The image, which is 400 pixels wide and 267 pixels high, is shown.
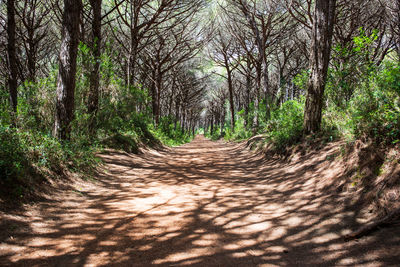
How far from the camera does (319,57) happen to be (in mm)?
5969

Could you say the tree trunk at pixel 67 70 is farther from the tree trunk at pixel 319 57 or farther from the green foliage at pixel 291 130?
the tree trunk at pixel 319 57

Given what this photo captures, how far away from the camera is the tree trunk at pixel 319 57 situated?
19.4 feet

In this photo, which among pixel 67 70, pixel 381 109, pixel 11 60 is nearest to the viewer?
pixel 381 109

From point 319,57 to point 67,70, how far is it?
594 cm

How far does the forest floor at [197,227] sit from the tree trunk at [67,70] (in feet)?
5.19

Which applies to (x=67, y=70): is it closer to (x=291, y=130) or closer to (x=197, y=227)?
(x=197, y=227)

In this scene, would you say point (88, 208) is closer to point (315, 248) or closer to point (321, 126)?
point (315, 248)

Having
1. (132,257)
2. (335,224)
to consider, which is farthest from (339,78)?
(132,257)

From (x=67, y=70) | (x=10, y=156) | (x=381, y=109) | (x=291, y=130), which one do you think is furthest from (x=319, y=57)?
(x=10, y=156)

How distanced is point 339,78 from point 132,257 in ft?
21.7

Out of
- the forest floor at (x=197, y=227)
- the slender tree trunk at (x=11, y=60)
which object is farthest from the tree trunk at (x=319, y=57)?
the slender tree trunk at (x=11, y=60)

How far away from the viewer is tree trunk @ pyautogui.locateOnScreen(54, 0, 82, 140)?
5105 mm

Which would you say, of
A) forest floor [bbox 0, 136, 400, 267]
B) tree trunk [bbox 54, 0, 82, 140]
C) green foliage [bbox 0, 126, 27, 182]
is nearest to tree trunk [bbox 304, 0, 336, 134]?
forest floor [bbox 0, 136, 400, 267]

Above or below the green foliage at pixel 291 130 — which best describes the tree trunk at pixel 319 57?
above
